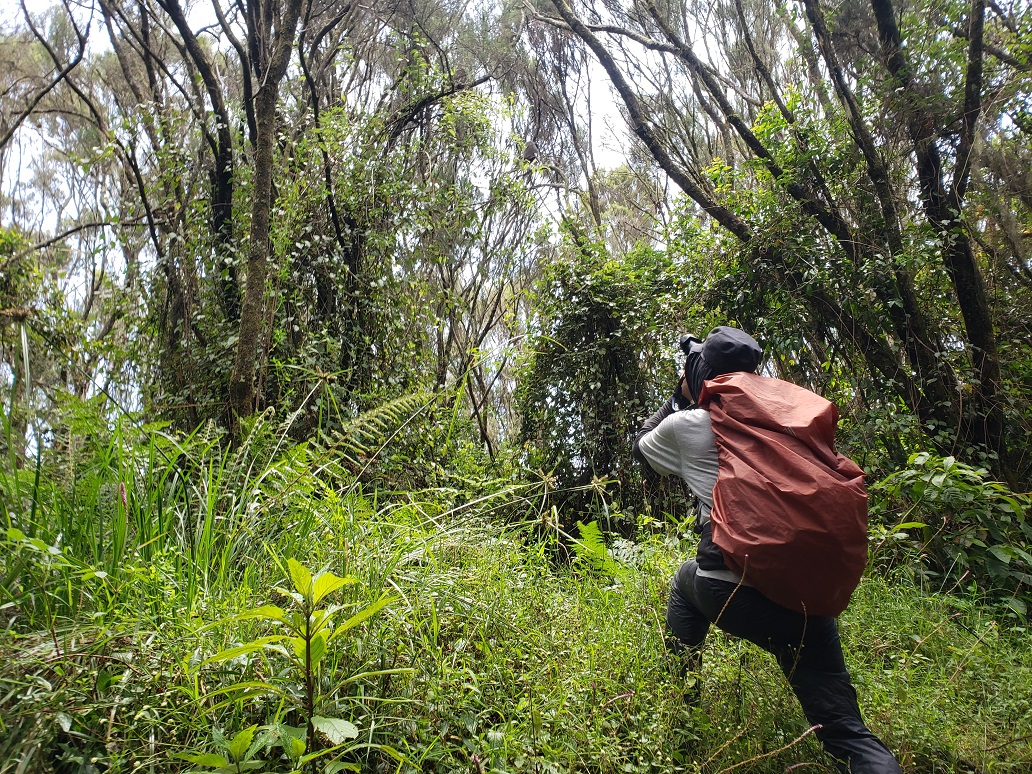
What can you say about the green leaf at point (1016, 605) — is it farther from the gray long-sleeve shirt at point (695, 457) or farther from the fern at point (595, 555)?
the gray long-sleeve shirt at point (695, 457)

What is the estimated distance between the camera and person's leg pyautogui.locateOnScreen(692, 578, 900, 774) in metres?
1.95

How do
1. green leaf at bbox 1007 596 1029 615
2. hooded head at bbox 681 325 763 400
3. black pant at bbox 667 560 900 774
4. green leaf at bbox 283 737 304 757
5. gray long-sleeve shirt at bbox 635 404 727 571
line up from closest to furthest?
1. green leaf at bbox 283 737 304 757
2. black pant at bbox 667 560 900 774
3. gray long-sleeve shirt at bbox 635 404 727 571
4. hooded head at bbox 681 325 763 400
5. green leaf at bbox 1007 596 1029 615

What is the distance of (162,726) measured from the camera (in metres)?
1.64

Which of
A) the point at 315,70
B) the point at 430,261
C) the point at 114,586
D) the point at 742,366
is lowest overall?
the point at 114,586

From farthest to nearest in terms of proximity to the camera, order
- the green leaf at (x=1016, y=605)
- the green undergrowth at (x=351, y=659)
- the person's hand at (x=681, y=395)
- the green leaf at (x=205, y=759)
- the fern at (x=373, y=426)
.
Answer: the green leaf at (x=1016, y=605) → the fern at (x=373, y=426) → the person's hand at (x=681, y=395) → the green undergrowth at (x=351, y=659) → the green leaf at (x=205, y=759)

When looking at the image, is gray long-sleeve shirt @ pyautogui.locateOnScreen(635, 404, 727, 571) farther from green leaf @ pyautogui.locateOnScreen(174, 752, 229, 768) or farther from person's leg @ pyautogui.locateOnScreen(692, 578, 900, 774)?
green leaf @ pyautogui.locateOnScreen(174, 752, 229, 768)

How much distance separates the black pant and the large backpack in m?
0.09

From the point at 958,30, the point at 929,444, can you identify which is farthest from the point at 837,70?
the point at 929,444

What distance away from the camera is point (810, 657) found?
2049 millimetres

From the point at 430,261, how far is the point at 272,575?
5.64 metres

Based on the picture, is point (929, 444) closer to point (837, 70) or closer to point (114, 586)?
point (837, 70)

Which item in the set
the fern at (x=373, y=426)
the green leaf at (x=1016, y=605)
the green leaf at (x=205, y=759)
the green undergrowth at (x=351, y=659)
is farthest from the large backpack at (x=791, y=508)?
the green leaf at (x=1016, y=605)

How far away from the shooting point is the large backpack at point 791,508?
6.37 feet

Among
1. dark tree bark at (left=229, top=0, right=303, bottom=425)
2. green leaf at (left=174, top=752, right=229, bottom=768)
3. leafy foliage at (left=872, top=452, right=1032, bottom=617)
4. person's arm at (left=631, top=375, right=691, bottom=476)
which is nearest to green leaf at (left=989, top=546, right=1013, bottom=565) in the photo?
leafy foliage at (left=872, top=452, right=1032, bottom=617)
